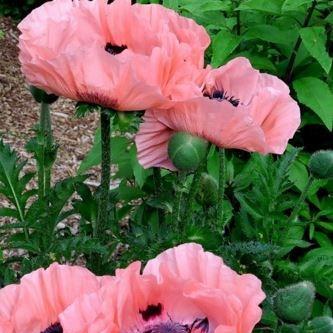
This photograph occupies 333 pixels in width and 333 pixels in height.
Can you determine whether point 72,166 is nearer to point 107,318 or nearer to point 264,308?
point 264,308

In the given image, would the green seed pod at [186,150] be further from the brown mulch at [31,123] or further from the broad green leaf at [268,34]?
the brown mulch at [31,123]

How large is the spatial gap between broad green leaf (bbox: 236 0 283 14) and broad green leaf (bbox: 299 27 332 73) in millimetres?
103

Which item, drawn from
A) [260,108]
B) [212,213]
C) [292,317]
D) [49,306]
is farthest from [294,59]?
[49,306]

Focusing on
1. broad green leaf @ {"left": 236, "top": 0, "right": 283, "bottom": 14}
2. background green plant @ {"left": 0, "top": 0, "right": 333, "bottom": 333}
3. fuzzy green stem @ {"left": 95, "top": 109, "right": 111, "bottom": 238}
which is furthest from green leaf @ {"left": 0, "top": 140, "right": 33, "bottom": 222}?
broad green leaf @ {"left": 236, "top": 0, "right": 283, "bottom": 14}

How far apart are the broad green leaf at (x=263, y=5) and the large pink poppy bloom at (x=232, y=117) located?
0.99 meters

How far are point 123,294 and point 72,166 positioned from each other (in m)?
2.92

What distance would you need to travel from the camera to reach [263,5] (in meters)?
2.32

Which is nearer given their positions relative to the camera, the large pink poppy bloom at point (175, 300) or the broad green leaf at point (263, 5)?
the large pink poppy bloom at point (175, 300)

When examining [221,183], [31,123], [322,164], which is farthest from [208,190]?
[31,123]

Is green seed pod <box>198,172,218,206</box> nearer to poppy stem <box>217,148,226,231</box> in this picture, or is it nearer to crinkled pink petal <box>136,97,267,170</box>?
poppy stem <box>217,148,226,231</box>

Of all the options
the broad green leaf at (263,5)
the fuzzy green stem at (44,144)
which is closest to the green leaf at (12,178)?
the fuzzy green stem at (44,144)

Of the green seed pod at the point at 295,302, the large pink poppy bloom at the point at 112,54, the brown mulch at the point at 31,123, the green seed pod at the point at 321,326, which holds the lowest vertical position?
the brown mulch at the point at 31,123

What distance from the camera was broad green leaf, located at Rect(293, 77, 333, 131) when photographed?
2338 mm

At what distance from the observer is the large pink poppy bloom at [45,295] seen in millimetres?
961
